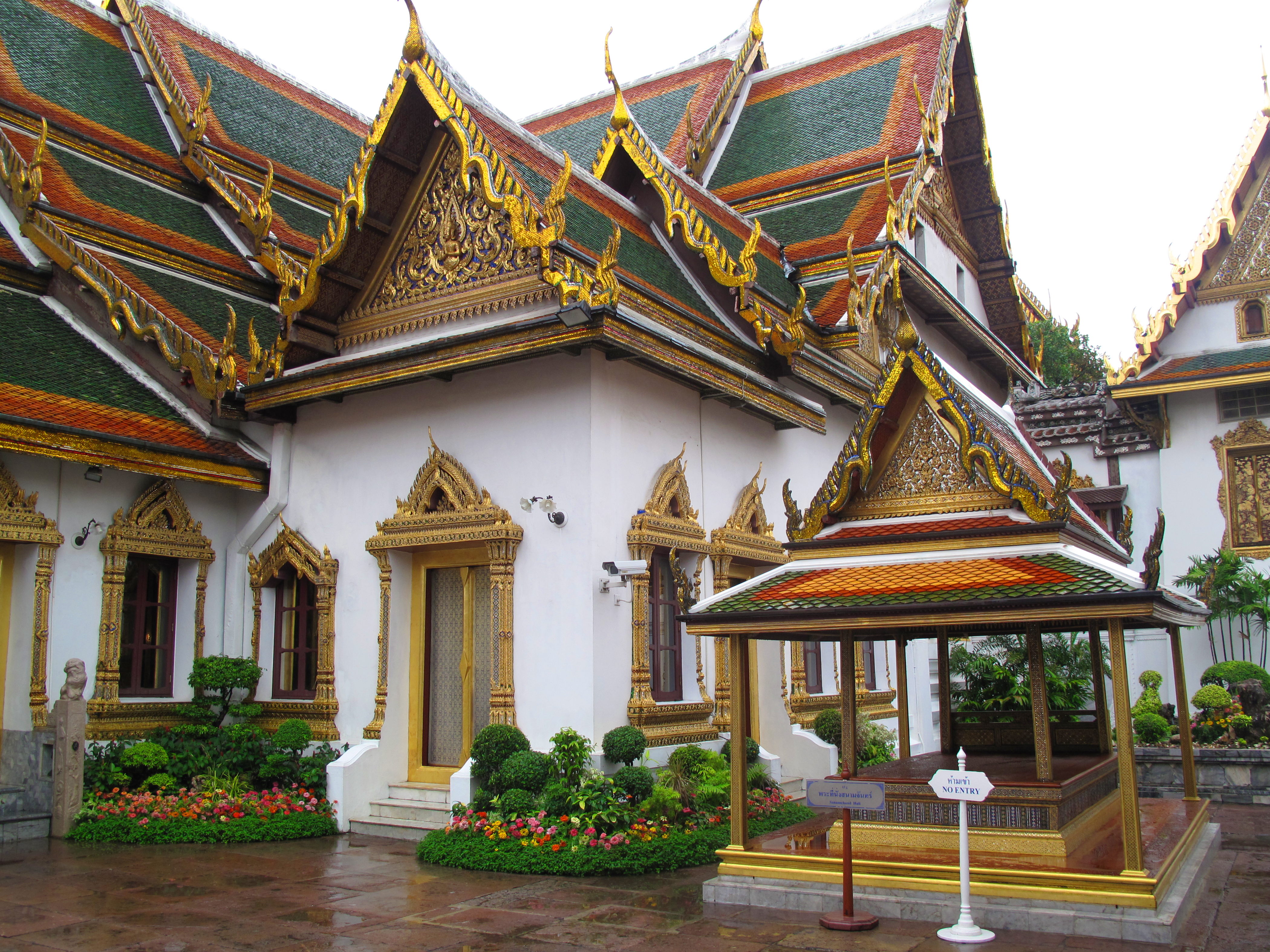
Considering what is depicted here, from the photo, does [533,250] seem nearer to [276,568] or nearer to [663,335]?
[663,335]

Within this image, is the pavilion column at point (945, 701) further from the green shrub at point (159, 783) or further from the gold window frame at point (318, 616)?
the green shrub at point (159, 783)

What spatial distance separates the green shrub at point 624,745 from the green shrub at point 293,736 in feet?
9.27

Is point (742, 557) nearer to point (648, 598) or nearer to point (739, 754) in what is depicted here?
point (648, 598)

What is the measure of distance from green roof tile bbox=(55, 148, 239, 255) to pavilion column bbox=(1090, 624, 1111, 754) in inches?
409

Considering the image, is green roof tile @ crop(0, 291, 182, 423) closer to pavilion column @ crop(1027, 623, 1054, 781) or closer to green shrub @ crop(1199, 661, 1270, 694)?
pavilion column @ crop(1027, 623, 1054, 781)

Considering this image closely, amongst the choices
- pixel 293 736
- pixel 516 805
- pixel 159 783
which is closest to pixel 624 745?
pixel 516 805

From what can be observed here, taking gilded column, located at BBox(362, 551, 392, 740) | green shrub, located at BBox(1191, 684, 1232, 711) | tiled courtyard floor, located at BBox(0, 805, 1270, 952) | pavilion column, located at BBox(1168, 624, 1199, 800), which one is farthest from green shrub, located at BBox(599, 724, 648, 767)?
green shrub, located at BBox(1191, 684, 1232, 711)

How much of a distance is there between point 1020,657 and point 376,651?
793cm

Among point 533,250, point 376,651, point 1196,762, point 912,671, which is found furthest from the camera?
point 912,671

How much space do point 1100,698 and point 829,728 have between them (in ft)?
12.0

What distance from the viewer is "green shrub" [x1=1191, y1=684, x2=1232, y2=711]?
510 inches

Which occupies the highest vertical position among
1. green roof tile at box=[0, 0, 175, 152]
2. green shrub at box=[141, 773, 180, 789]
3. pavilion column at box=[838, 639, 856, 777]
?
green roof tile at box=[0, 0, 175, 152]

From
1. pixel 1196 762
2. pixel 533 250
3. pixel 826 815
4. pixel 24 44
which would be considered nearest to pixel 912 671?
pixel 1196 762

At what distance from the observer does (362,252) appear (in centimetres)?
1035
